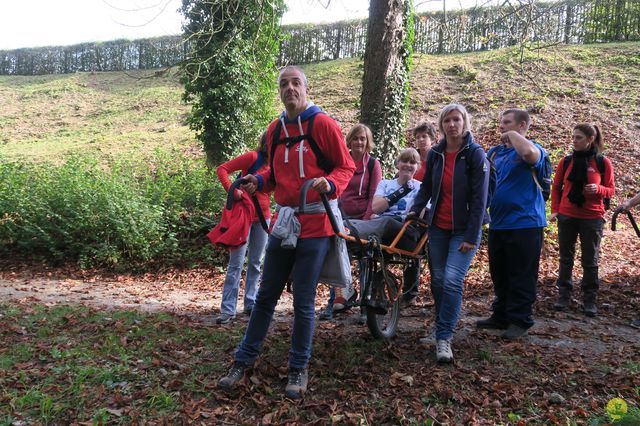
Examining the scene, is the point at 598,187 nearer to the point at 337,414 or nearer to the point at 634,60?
the point at 337,414

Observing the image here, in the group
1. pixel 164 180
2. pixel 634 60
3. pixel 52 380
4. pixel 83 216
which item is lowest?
pixel 52 380

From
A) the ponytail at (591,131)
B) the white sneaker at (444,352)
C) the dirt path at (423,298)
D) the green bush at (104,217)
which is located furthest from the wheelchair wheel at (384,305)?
the green bush at (104,217)

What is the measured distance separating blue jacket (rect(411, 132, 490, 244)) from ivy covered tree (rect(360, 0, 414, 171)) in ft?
14.4

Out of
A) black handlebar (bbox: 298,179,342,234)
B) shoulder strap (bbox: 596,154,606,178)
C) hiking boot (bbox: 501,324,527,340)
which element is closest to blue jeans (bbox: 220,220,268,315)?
black handlebar (bbox: 298,179,342,234)

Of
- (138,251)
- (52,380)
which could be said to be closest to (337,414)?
(52,380)

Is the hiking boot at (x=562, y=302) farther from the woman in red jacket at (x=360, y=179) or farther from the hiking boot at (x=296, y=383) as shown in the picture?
the hiking boot at (x=296, y=383)

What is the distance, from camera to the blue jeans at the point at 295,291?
11.5ft

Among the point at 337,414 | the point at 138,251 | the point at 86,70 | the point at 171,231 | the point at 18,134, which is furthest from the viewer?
the point at 86,70

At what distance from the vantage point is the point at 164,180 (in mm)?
9961

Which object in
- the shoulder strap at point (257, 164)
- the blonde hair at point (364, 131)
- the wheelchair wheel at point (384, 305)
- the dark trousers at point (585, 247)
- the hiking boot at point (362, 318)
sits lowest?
the hiking boot at point (362, 318)

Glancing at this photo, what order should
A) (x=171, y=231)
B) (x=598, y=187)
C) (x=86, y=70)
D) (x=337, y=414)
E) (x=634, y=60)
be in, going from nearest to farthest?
(x=337, y=414), (x=598, y=187), (x=171, y=231), (x=634, y=60), (x=86, y=70)

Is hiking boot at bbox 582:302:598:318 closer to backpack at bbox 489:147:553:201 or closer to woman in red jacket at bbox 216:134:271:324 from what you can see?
backpack at bbox 489:147:553:201

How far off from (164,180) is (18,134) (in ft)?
Answer: 42.4

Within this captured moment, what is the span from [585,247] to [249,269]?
3.90 metres
